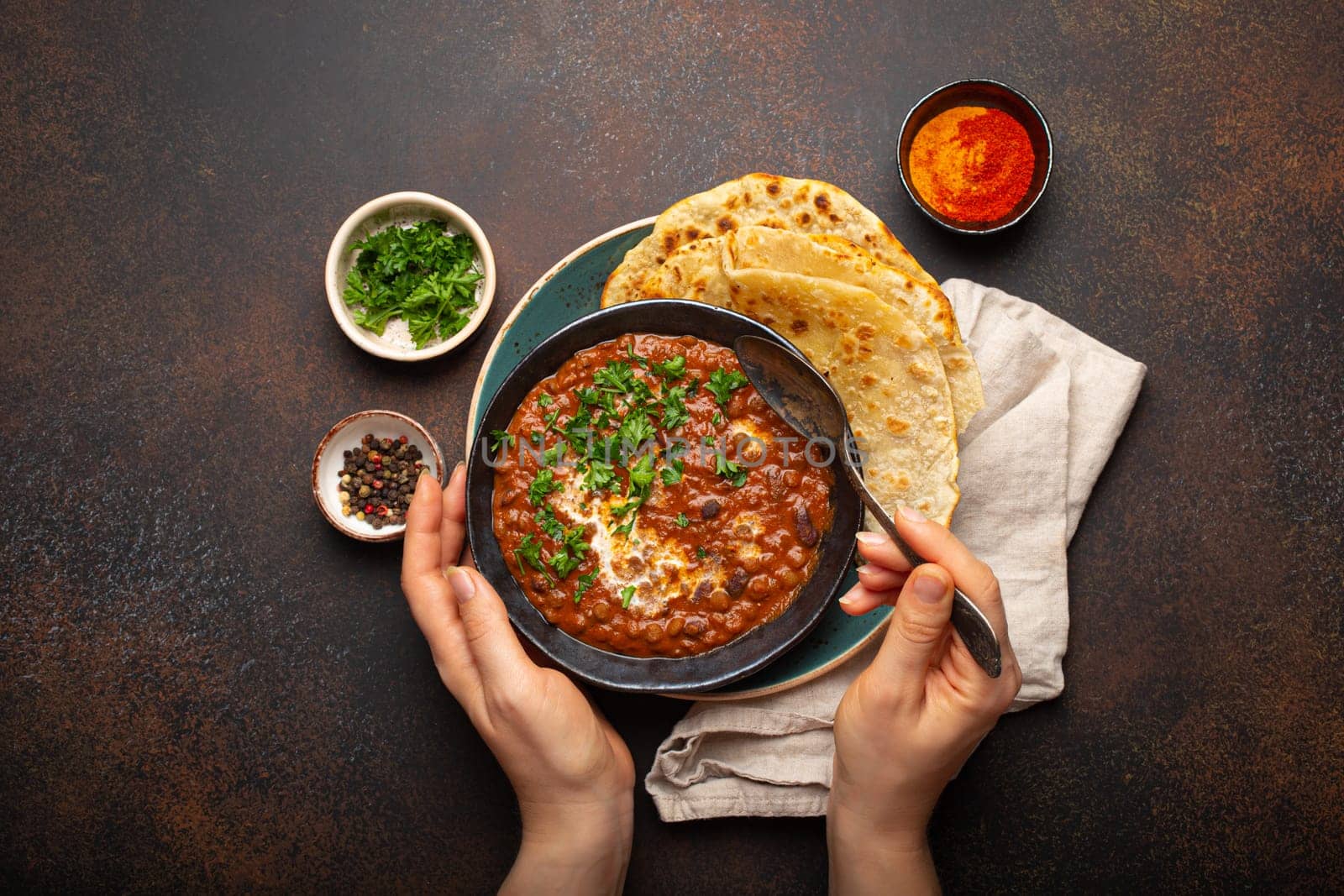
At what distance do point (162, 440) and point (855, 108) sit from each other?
3.55m

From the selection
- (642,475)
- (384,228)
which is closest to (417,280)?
(384,228)

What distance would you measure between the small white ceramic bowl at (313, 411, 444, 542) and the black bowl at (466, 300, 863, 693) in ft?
1.68

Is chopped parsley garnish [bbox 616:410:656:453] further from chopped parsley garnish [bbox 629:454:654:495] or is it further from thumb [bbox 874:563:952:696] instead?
thumb [bbox 874:563:952:696]

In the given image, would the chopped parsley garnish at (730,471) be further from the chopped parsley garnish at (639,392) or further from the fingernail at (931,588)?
the fingernail at (931,588)

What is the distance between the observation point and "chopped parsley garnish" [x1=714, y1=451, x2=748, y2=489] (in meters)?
3.30

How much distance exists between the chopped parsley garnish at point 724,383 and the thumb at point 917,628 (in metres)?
1.00

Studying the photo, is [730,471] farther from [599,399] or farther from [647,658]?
[647,658]

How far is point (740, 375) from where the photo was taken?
133 inches

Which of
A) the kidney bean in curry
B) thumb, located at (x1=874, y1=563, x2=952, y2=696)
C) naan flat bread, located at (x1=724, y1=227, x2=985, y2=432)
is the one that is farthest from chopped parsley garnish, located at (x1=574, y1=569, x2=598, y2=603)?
naan flat bread, located at (x1=724, y1=227, x2=985, y2=432)

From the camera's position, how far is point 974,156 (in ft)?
12.5

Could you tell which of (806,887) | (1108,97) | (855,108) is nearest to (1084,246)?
(1108,97)

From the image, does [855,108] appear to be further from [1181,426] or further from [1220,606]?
[1220,606]

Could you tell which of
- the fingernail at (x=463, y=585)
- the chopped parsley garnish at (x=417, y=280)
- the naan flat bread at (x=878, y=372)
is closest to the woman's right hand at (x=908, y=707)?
the naan flat bread at (x=878, y=372)

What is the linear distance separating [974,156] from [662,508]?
6.88ft
